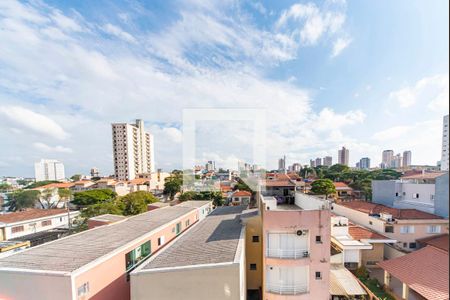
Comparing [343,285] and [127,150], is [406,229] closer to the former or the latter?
[343,285]

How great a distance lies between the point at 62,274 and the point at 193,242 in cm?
449

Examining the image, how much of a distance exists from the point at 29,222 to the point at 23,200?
15.6 meters

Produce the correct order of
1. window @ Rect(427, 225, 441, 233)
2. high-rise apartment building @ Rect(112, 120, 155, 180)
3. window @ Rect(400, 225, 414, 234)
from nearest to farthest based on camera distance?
1. window @ Rect(427, 225, 441, 233)
2. window @ Rect(400, 225, 414, 234)
3. high-rise apartment building @ Rect(112, 120, 155, 180)

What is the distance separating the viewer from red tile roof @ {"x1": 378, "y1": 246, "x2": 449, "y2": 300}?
840cm

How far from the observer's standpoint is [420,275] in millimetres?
9531

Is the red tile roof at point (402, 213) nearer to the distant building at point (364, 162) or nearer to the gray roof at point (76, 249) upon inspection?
the gray roof at point (76, 249)

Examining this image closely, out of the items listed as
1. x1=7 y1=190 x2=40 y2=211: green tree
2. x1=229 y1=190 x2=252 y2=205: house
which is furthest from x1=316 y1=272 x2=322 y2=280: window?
x1=7 y1=190 x2=40 y2=211: green tree

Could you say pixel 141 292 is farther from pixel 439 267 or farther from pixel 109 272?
pixel 439 267

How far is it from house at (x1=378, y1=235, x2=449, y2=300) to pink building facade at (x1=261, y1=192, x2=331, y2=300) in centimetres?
470

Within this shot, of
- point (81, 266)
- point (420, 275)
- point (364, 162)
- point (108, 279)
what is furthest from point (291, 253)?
point (364, 162)

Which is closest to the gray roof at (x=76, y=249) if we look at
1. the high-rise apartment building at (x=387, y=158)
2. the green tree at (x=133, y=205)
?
the green tree at (x=133, y=205)

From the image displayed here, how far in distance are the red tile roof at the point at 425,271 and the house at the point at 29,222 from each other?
30224 millimetres

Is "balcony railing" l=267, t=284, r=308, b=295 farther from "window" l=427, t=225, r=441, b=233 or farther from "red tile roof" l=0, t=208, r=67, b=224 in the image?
"red tile roof" l=0, t=208, r=67, b=224

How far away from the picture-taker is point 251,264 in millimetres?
9961
